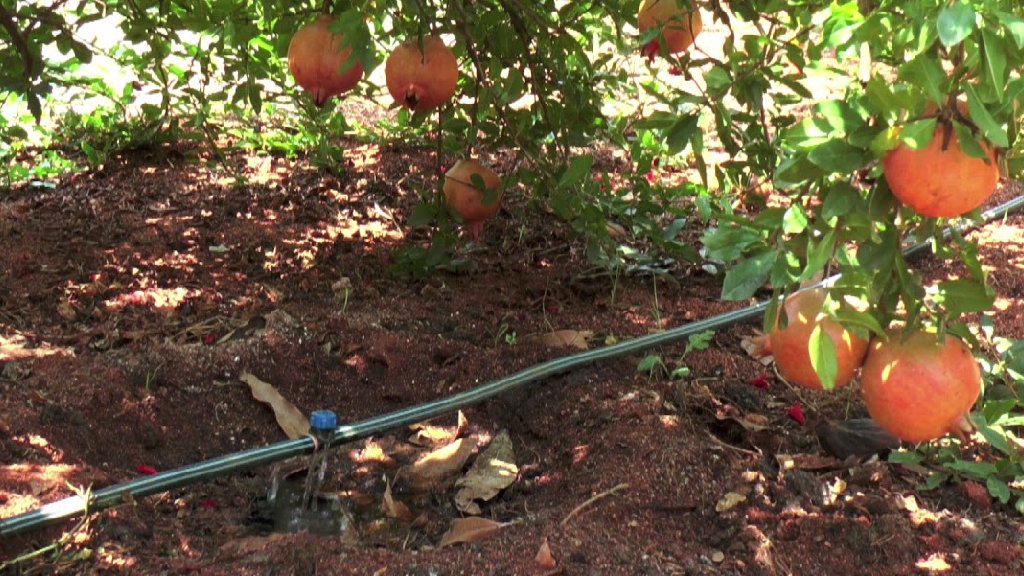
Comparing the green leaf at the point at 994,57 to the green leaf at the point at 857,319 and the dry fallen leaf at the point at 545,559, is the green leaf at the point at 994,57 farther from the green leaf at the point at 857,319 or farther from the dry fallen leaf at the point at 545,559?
the dry fallen leaf at the point at 545,559

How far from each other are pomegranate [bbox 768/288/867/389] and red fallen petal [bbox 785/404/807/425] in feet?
3.93

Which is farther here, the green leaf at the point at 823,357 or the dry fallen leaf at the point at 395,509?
the dry fallen leaf at the point at 395,509

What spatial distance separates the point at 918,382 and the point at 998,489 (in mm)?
1054

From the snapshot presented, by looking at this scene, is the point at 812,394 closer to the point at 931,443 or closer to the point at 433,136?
the point at 931,443

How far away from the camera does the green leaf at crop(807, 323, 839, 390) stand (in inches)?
66.6

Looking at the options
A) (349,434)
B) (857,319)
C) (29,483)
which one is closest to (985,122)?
(857,319)

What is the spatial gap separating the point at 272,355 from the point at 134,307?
0.65 meters

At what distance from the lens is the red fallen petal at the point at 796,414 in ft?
9.91

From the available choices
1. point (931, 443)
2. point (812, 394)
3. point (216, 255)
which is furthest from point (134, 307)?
point (931, 443)

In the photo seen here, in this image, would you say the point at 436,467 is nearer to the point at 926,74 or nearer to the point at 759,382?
the point at 759,382

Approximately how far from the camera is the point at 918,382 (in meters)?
1.76

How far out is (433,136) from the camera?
5.19 metres

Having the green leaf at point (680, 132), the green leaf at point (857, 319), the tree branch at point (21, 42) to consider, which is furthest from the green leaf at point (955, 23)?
the tree branch at point (21, 42)

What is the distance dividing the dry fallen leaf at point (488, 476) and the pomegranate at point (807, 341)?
1.06 meters
